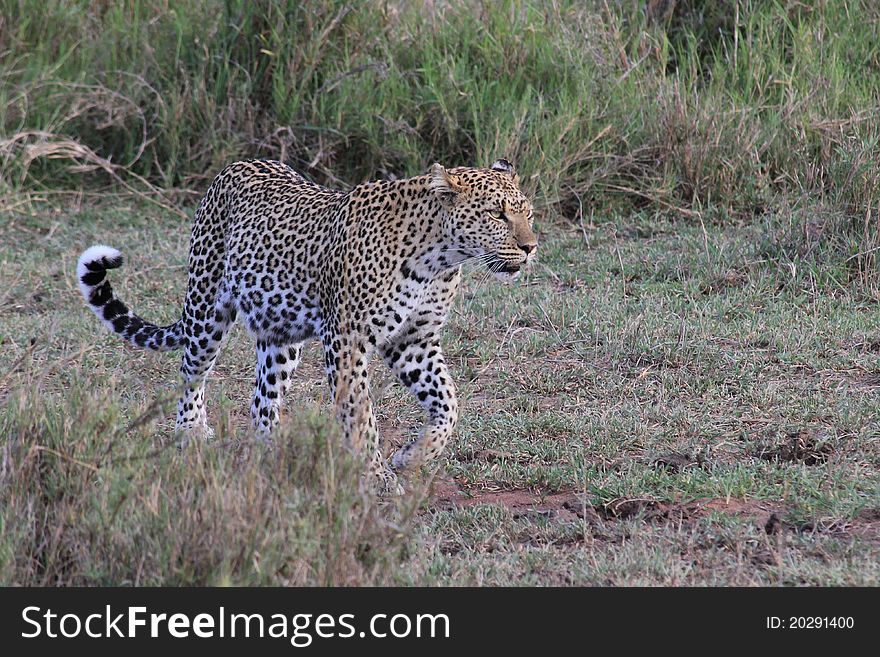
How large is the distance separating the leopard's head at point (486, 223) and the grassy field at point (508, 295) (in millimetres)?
781

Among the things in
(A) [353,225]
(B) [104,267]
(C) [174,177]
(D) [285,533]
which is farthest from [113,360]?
(D) [285,533]

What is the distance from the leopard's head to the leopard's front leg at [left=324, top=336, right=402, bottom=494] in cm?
55

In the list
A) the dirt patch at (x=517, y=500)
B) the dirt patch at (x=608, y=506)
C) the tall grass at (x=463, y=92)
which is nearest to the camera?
the dirt patch at (x=608, y=506)

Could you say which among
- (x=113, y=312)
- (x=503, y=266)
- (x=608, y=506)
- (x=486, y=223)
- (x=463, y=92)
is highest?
(x=486, y=223)

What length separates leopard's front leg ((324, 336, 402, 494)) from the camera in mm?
5395

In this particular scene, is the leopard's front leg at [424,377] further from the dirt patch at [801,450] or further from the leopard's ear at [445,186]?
the dirt patch at [801,450]

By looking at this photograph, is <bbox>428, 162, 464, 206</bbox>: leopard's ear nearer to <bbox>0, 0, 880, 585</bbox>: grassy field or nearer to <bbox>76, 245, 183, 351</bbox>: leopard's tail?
<bbox>0, 0, 880, 585</bbox>: grassy field

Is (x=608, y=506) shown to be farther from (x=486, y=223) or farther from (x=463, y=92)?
(x=463, y=92)

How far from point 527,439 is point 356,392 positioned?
0.78m

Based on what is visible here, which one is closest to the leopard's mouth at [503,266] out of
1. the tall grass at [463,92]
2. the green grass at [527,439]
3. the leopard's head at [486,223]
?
the leopard's head at [486,223]

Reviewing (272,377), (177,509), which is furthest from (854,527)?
(272,377)

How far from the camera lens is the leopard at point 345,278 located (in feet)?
18.0

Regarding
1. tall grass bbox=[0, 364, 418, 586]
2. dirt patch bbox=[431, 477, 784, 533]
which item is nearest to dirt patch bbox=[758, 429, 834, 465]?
dirt patch bbox=[431, 477, 784, 533]

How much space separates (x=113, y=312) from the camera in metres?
6.20
